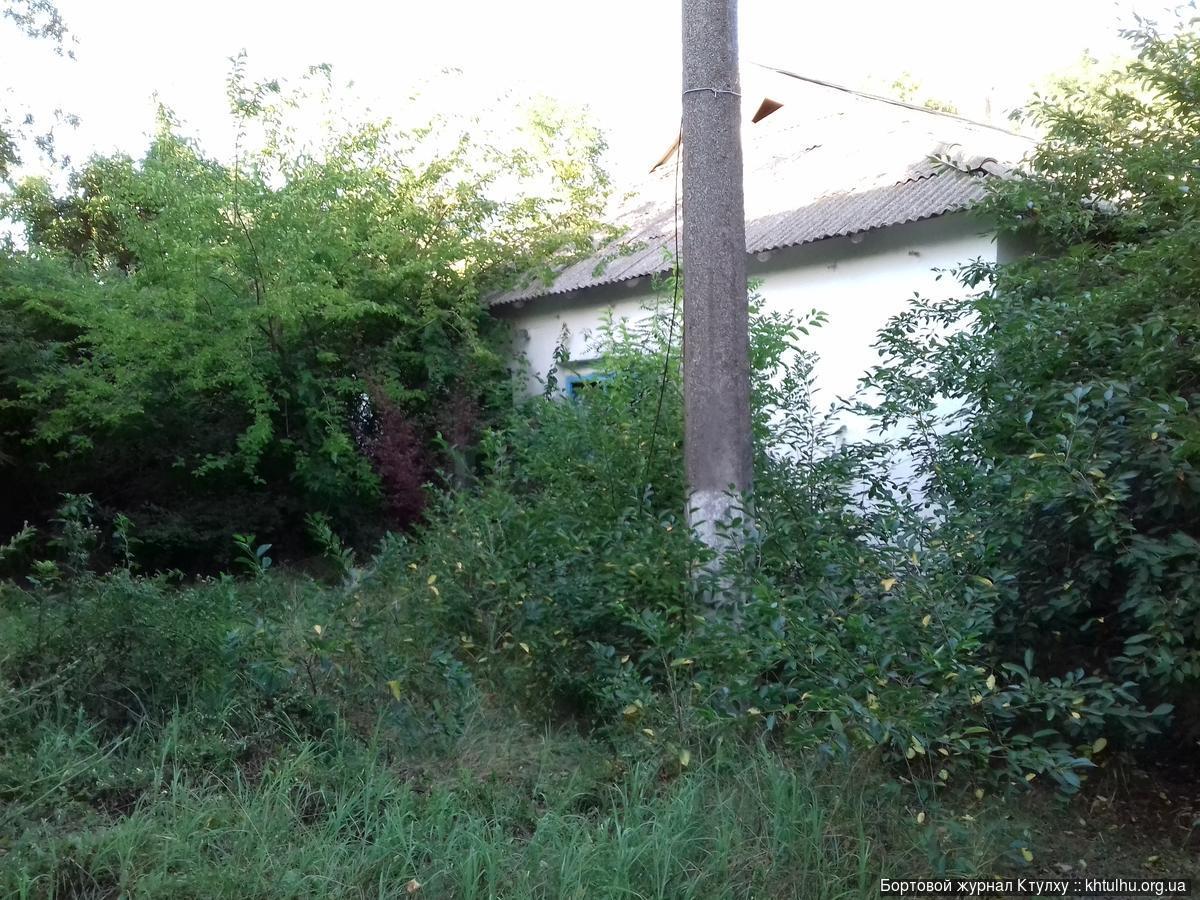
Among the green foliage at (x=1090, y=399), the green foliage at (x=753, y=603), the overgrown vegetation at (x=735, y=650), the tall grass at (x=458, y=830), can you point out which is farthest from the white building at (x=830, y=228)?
the tall grass at (x=458, y=830)

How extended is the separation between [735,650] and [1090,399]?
1.84 meters

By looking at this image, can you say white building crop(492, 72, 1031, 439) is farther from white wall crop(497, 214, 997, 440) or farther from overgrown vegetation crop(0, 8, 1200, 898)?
overgrown vegetation crop(0, 8, 1200, 898)

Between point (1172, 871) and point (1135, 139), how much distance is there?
4.08 m

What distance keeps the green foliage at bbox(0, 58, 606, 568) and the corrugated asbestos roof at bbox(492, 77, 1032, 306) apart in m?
1.63

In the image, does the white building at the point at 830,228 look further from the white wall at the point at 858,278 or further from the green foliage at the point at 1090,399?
the green foliage at the point at 1090,399

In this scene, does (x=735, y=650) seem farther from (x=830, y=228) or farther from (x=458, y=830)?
(x=830, y=228)

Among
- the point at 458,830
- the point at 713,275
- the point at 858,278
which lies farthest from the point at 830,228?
the point at 458,830

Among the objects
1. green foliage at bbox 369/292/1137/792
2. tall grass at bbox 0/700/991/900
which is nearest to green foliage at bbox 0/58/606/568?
green foliage at bbox 369/292/1137/792

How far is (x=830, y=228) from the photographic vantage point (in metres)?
8.78

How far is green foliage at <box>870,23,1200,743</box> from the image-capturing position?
4336 millimetres

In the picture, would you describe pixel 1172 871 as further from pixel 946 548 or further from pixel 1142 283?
pixel 1142 283

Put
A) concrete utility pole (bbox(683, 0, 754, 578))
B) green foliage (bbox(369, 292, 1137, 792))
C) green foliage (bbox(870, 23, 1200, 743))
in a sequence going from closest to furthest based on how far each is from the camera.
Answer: green foliage (bbox(369, 292, 1137, 792)) < green foliage (bbox(870, 23, 1200, 743)) < concrete utility pole (bbox(683, 0, 754, 578))

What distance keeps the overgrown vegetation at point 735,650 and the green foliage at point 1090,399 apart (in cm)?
2

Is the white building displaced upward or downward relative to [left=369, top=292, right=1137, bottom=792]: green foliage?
upward
